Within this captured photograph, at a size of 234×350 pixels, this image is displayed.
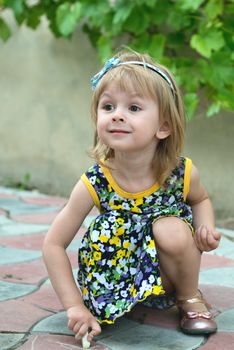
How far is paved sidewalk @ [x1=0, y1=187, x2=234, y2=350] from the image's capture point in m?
1.62

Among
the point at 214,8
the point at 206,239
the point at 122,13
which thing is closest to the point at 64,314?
the point at 206,239

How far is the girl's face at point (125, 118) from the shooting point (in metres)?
1.63

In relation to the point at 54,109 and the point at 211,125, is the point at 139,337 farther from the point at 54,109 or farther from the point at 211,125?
the point at 54,109

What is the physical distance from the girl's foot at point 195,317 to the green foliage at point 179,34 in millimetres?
1511

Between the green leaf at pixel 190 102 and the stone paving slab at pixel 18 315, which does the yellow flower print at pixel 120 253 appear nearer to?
the stone paving slab at pixel 18 315

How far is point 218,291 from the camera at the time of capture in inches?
82.0

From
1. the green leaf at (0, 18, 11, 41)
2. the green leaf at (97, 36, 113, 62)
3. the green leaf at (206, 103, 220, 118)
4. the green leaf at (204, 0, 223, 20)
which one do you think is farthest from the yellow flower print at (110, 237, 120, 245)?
the green leaf at (0, 18, 11, 41)

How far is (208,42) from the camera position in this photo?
309 cm

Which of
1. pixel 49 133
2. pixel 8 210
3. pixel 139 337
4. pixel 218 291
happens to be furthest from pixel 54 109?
pixel 139 337

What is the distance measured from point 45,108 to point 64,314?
266cm

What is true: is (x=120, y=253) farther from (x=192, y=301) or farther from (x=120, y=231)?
(x=192, y=301)

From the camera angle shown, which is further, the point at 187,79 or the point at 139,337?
the point at 187,79

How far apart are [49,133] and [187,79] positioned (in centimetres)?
138

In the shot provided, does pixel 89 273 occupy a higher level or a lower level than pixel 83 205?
lower
